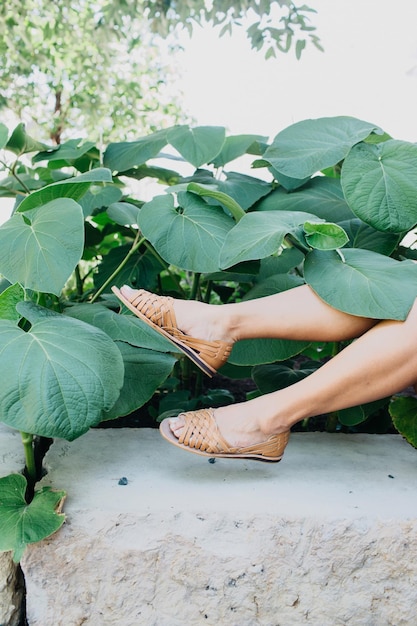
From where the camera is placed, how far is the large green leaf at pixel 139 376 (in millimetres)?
1276

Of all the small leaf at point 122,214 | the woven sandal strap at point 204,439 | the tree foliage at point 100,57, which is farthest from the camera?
the tree foliage at point 100,57

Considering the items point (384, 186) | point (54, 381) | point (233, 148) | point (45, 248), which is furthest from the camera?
point (233, 148)

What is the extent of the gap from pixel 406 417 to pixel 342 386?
12.3 inches

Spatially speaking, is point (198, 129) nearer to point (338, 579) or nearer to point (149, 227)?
point (149, 227)

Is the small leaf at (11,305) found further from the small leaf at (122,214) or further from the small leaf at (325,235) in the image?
the small leaf at (325,235)

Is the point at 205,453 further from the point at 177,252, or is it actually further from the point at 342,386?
the point at 177,252

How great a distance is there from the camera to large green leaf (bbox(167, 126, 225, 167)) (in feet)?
5.32

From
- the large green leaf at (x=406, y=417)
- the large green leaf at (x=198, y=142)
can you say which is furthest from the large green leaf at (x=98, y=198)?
the large green leaf at (x=406, y=417)

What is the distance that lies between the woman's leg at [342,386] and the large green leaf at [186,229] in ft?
0.75

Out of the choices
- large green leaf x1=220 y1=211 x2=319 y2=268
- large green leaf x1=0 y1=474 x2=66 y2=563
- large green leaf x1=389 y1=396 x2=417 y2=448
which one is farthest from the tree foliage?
large green leaf x1=0 y1=474 x2=66 y2=563

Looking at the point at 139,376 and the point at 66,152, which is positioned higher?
the point at 66,152

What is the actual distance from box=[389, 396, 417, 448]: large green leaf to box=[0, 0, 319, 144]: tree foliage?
3.28 metres

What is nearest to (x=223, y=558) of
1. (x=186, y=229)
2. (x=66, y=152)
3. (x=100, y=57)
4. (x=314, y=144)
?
(x=186, y=229)

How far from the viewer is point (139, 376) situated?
1.32 meters
